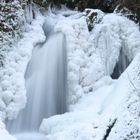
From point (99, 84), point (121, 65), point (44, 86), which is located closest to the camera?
point (44, 86)

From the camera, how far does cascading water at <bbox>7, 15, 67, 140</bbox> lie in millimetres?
7477

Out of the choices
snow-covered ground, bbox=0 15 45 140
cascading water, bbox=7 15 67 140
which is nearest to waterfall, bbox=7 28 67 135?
cascading water, bbox=7 15 67 140

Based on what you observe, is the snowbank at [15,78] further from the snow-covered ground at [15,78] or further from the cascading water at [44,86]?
the cascading water at [44,86]

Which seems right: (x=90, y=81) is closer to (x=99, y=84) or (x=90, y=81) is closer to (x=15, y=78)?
(x=99, y=84)

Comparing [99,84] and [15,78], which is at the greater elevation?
[15,78]

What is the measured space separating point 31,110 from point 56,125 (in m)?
0.92

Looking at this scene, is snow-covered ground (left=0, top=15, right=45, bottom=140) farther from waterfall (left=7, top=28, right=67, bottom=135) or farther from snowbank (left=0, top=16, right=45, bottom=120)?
waterfall (left=7, top=28, right=67, bottom=135)

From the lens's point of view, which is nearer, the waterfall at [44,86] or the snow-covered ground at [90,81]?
the snow-covered ground at [90,81]

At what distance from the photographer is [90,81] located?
27.3ft

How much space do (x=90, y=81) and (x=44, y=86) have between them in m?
0.93

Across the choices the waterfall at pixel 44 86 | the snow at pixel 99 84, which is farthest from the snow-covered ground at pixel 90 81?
the waterfall at pixel 44 86

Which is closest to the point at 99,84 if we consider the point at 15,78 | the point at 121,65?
the point at 121,65

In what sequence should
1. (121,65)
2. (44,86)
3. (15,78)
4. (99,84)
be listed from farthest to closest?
(121,65) < (99,84) < (44,86) < (15,78)

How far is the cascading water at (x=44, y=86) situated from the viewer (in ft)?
24.5
